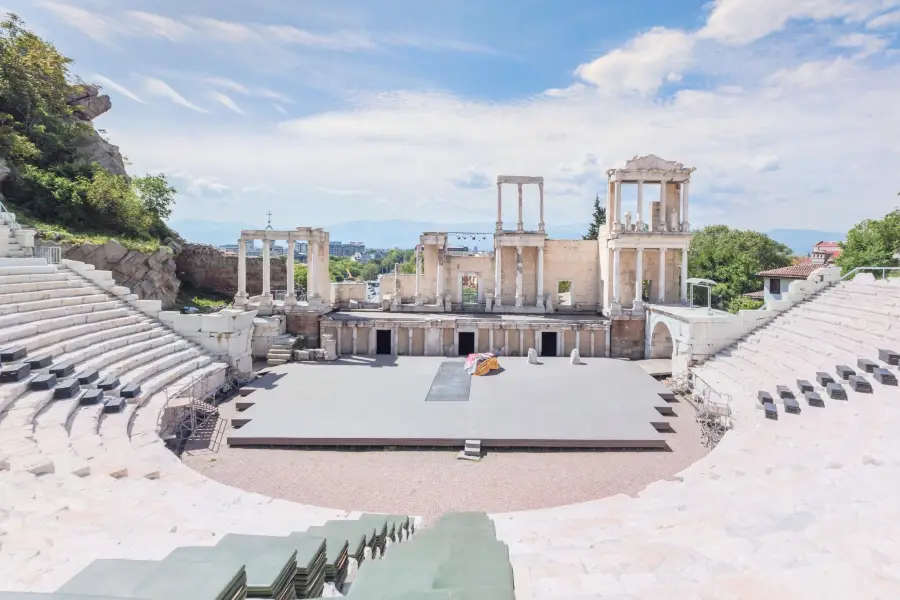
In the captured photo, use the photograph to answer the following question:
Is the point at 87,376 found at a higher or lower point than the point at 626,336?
higher

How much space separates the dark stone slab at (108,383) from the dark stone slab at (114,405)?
0.64 metres

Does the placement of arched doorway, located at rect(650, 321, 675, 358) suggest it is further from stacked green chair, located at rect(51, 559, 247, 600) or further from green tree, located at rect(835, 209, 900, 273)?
stacked green chair, located at rect(51, 559, 247, 600)

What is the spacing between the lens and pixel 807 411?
546 inches

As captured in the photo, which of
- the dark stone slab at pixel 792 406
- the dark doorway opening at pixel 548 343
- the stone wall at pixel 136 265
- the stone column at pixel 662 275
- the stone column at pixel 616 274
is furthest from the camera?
the stone column at pixel 662 275

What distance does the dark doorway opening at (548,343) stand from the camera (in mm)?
28031

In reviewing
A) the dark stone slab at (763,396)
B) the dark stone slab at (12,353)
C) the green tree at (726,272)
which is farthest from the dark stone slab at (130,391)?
the green tree at (726,272)

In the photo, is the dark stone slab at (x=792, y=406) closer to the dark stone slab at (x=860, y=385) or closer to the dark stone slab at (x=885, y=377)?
the dark stone slab at (x=860, y=385)

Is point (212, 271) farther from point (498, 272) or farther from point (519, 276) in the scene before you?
point (519, 276)

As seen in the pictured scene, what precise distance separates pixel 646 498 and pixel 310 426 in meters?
9.62

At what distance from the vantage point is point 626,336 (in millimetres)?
27906

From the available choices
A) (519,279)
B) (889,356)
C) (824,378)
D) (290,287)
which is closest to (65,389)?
(290,287)

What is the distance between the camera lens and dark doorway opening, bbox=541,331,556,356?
2803 centimetres

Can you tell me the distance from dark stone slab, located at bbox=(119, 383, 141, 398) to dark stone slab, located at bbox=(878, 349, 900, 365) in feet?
68.0

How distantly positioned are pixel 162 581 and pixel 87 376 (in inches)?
501
